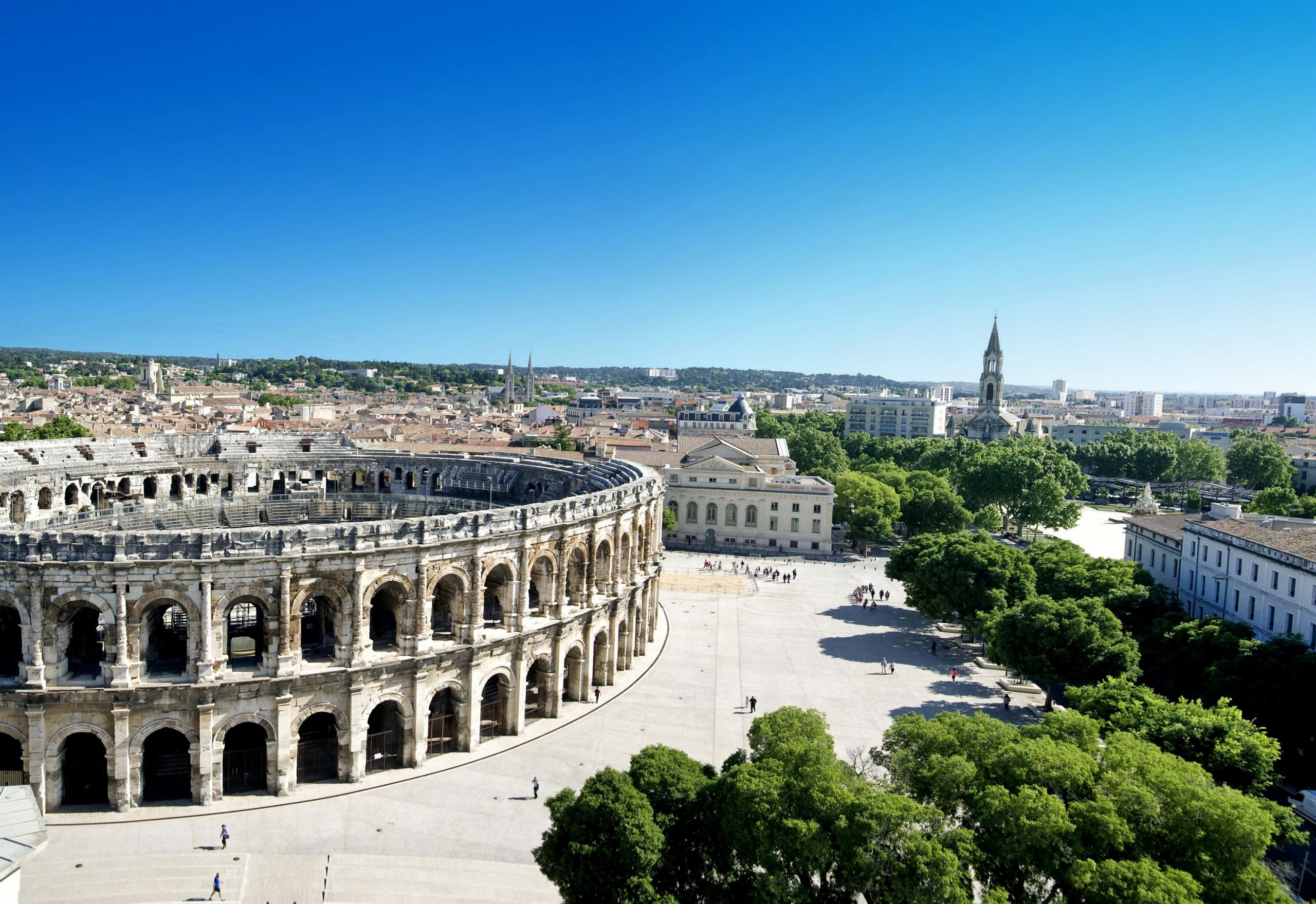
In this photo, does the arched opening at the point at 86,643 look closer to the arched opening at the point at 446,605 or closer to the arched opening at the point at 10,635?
the arched opening at the point at 10,635

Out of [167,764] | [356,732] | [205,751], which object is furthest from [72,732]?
[356,732]

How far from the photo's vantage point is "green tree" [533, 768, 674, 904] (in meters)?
23.2

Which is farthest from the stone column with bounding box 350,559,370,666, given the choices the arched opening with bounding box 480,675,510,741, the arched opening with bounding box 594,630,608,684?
the arched opening with bounding box 594,630,608,684

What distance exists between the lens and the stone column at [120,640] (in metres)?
31.7

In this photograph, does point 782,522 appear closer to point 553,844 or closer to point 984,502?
point 984,502

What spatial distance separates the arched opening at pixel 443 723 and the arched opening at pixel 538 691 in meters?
4.00

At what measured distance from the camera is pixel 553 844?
971 inches

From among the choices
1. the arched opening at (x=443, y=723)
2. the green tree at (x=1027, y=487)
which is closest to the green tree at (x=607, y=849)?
the arched opening at (x=443, y=723)

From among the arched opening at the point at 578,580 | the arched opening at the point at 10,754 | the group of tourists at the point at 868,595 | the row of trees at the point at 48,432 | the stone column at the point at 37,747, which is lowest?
the group of tourists at the point at 868,595

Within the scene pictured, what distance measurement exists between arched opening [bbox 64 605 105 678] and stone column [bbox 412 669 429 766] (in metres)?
12.1

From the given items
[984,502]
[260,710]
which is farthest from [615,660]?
[984,502]

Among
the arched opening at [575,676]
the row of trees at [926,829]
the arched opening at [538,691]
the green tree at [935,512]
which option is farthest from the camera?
the green tree at [935,512]

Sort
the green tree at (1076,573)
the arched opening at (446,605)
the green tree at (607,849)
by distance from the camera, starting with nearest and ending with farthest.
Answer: the green tree at (607,849)
the arched opening at (446,605)
the green tree at (1076,573)

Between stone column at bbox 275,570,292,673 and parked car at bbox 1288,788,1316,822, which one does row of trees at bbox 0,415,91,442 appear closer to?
stone column at bbox 275,570,292,673
